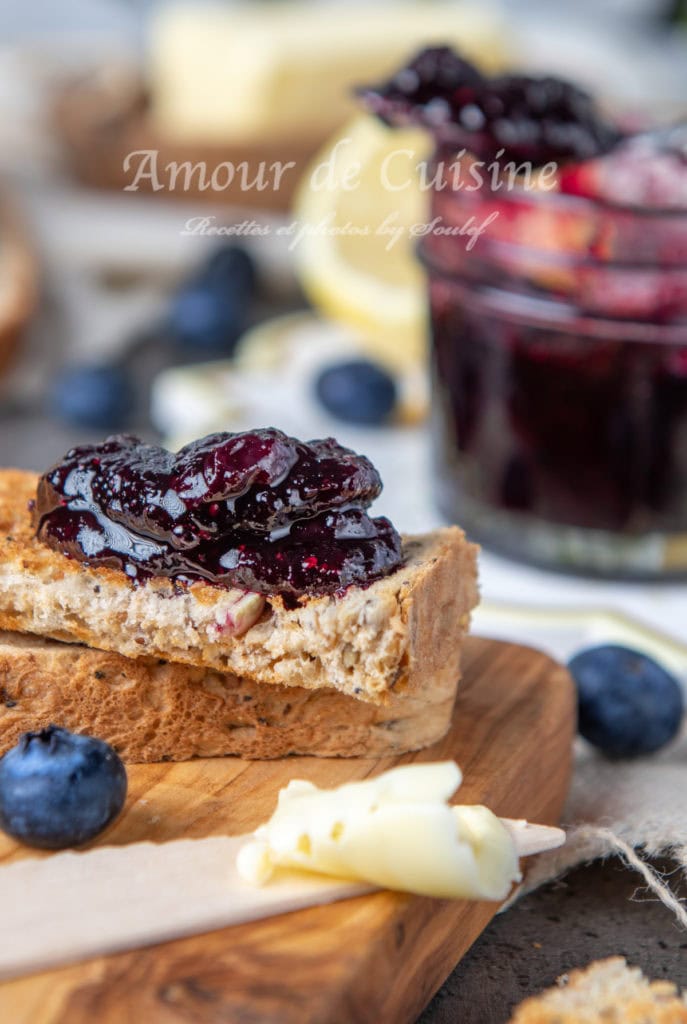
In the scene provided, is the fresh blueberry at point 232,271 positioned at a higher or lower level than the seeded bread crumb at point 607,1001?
higher

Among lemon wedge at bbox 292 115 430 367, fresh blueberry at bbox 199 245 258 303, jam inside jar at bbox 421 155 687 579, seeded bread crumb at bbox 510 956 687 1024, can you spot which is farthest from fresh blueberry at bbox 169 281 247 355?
seeded bread crumb at bbox 510 956 687 1024

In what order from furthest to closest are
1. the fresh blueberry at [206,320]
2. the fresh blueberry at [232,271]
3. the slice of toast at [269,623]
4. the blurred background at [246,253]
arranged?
the fresh blueberry at [232,271]
the fresh blueberry at [206,320]
the blurred background at [246,253]
the slice of toast at [269,623]

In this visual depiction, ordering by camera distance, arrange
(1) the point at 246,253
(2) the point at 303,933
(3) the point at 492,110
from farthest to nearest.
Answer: (1) the point at 246,253, (3) the point at 492,110, (2) the point at 303,933

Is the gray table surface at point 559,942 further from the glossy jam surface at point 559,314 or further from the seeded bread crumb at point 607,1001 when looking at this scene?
the glossy jam surface at point 559,314

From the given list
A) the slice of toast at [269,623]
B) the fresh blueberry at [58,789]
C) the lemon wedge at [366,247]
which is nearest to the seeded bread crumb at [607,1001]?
the slice of toast at [269,623]

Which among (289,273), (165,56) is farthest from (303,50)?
(289,273)

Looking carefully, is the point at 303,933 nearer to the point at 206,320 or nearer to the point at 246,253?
the point at 206,320

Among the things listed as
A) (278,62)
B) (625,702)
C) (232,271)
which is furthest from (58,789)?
(278,62)

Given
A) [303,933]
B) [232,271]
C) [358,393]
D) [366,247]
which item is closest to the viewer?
[303,933]
